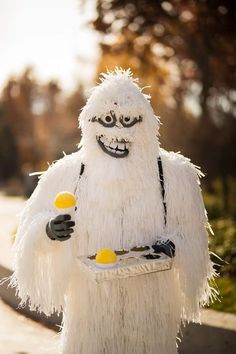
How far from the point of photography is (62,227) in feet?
8.75

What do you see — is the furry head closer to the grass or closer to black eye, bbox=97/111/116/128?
black eye, bbox=97/111/116/128

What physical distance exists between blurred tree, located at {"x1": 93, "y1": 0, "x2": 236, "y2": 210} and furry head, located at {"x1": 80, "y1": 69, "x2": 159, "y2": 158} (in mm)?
6011

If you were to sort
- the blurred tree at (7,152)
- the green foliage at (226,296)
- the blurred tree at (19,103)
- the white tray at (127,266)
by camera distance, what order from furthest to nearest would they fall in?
the blurred tree at (19,103)
the blurred tree at (7,152)
the green foliage at (226,296)
the white tray at (127,266)

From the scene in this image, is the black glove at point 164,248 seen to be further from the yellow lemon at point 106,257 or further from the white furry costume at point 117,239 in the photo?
the yellow lemon at point 106,257

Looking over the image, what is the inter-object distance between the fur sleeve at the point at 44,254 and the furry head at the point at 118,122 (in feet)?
0.84

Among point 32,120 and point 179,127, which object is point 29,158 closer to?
point 32,120

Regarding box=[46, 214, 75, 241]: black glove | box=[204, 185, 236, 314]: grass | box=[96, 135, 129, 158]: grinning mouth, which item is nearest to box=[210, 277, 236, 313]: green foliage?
box=[204, 185, 236, 314]: grass

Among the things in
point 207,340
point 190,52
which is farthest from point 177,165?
point 190,52

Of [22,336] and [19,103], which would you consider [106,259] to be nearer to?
[22,336]

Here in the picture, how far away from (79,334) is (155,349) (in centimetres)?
44

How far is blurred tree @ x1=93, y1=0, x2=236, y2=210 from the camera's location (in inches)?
362

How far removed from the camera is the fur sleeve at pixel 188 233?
2947 millimetres

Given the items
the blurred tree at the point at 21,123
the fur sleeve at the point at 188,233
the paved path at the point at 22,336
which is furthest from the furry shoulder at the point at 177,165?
the blurred tree at the point at 21,123

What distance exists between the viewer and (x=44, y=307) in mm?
3018
